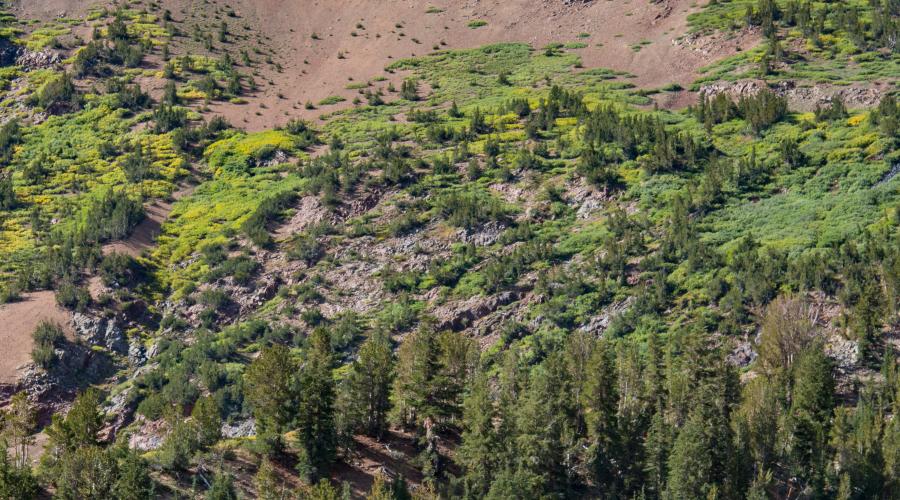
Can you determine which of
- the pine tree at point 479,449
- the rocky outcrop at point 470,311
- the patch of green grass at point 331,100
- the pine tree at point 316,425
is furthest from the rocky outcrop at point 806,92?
the pine tree at point 316,425

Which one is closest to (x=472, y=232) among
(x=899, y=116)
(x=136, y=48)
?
(x=899, y=116)

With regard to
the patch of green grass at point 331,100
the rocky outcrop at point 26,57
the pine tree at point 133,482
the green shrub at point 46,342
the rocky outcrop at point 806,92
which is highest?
the rocky outcrop at point 26,57

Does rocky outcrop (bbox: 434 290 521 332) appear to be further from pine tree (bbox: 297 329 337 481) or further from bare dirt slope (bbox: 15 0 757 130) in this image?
bare dirt slope (bbox: 15 0 757 130)

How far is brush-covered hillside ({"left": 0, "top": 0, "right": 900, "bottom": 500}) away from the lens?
6262cm

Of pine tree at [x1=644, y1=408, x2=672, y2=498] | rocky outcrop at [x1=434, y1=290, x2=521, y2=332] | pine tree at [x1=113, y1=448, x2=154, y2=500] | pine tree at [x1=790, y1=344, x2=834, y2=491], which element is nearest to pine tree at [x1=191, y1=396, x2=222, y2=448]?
pine tree at [x1=113, y1=448, x2=154, y2=500]

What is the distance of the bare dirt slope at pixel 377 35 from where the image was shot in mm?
129250

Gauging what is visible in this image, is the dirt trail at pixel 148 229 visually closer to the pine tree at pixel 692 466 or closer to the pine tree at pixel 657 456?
the pine tree at pixel 657 456

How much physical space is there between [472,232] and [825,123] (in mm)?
33947

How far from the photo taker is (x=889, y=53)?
116 meters

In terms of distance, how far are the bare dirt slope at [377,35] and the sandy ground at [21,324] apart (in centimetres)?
3797

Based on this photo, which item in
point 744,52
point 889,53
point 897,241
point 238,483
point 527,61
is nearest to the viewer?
point 238,483

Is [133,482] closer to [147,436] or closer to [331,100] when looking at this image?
[147,436]

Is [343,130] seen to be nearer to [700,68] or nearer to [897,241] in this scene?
[700,68]

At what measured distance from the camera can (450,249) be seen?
96.0 metres
